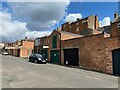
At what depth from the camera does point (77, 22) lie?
178ft

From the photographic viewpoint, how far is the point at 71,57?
83.7ft

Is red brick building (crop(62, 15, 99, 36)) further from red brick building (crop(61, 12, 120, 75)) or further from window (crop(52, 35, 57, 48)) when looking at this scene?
red brick building (crop(61, 12, 120, 75))

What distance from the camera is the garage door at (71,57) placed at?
2416cm

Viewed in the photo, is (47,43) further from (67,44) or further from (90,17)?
(90,17)

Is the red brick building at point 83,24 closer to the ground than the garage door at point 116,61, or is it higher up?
higher up

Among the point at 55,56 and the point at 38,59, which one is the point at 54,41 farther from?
the point at 38,59

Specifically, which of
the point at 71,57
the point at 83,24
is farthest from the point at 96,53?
the point at 83,24

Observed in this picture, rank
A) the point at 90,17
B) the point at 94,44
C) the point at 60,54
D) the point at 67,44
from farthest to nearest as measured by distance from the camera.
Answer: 1. the point at 90,17
2. the point at 60,54
3. the point at 67,44
4. the point at 94,44

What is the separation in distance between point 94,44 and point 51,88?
39.9ft

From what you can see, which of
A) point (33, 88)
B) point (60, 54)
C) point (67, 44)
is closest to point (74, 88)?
point (33, 88)

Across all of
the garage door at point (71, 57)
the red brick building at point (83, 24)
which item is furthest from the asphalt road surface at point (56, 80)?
the red brick building at point (83, 24)

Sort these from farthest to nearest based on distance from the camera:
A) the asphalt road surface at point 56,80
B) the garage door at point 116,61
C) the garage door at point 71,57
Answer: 1. the garage door at point 71,57
2. the garage door at point 116,61
3. the asphalt road surface at point 56,80

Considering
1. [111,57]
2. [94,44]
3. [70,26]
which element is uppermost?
[70,26]

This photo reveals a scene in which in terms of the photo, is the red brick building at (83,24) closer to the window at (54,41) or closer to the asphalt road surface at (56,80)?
the window at (54,41)
